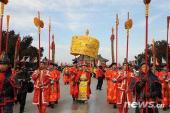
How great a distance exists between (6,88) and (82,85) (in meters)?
10.5

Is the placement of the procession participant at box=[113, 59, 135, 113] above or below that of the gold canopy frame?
below

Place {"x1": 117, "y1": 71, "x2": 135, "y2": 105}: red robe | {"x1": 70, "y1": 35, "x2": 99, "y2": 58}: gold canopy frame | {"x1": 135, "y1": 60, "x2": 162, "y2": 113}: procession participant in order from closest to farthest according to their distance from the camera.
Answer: {"x1": 135, "y1": 60, "x2": 162, "y2": 113}: procession participant → {"x1": 117, "y1": 71, "x2": 135, "y2": 105}: red robe → {"x1": 70, "y1": 35, "x2": 99, "y2": 58}: gold canopy frame

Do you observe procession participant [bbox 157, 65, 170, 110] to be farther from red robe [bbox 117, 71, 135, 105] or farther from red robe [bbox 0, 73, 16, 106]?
red robe [bbox 0, 73, 16, 106]

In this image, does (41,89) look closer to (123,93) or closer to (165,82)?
(123,93)

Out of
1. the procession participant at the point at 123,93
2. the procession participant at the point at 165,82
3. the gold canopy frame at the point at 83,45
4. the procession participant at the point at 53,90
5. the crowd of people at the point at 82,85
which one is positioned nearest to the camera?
the crowd of people at the point at 82,85

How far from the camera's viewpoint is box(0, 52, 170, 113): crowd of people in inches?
363

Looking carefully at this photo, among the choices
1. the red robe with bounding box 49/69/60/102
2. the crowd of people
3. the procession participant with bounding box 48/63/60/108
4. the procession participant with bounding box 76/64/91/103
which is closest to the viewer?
the crowd of people

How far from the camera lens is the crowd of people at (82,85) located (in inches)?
363

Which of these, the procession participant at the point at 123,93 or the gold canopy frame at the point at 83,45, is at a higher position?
the gold canopy frame at the point at 83,45

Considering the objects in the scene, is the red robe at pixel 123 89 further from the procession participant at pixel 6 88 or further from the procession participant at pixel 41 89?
the procession participant at pixel 6 88

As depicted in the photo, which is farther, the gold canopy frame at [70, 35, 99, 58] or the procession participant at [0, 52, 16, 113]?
the gold canopy frame at [70, 35, 99, 58]

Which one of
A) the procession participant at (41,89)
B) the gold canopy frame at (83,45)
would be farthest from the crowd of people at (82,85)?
the gold canopy frame at (83,45)

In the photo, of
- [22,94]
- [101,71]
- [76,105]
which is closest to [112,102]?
[76,105]

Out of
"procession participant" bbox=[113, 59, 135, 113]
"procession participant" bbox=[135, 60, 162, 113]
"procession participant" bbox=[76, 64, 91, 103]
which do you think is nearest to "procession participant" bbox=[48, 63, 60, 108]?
"procession participant" bbox=[76, 64, 91, 103]
